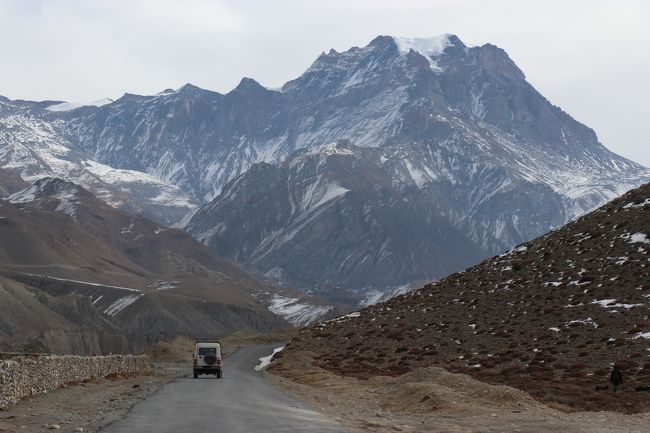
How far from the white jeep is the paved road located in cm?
1304

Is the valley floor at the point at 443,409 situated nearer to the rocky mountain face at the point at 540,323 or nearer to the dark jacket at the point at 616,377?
the rocky mountain face at the point at 540,323

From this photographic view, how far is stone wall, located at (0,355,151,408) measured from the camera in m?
41.1

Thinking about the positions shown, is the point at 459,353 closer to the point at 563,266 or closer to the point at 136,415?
the point at 563,266

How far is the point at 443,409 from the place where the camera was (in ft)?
152

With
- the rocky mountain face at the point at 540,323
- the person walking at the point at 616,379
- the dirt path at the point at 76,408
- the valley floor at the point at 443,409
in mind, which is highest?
the rocky mountain face at the point at 540,323

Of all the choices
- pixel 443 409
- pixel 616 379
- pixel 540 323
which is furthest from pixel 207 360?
pixel 616 379

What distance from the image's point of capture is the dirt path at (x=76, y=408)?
3416cm

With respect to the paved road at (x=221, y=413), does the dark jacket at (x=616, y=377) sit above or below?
above

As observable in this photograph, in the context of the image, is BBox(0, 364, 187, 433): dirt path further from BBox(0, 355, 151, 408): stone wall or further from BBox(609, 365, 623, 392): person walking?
BBox(609, 365, 623, 392): person walking

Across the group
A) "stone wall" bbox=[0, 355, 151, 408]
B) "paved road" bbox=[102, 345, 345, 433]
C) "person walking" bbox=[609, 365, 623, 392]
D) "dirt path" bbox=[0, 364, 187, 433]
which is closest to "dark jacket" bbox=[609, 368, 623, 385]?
"person walking" bbox=[609, 365, 623, 392]

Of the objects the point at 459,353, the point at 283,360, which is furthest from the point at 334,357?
the point at 459,353

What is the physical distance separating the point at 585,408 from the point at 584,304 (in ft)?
105

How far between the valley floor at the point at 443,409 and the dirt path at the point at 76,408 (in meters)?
9.67

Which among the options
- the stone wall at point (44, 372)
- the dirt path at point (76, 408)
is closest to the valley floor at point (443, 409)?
the dirt path at point (76, 408)
